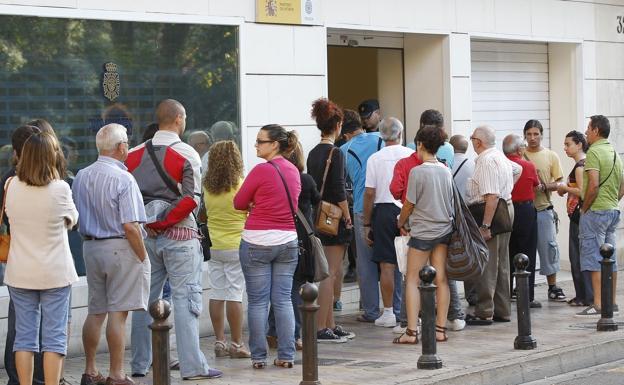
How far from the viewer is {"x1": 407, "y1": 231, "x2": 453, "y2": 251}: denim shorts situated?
1048cm

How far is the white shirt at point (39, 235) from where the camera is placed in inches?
316

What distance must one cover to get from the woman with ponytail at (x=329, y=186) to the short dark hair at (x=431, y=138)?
0.83 meters

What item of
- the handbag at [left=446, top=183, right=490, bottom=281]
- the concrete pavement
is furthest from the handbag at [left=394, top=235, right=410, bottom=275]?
the concrete pavement

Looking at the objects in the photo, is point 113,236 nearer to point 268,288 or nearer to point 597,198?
point 268,288

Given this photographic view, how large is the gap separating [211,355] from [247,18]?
3.48 meters

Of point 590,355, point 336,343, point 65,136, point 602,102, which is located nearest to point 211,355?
point 336,343

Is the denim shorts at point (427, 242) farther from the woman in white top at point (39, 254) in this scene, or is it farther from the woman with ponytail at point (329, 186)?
the woman in white top at point (39, 254)

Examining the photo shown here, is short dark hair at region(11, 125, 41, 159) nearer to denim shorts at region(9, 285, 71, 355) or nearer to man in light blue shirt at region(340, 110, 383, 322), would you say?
denim shorts at region(9, 285, 71, 355)

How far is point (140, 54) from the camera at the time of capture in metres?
11.3

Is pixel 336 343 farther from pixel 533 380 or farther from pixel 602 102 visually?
pixel 602 102

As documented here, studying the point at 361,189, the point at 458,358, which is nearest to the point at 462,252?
the point at 458,358

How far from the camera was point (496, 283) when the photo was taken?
12.0 metres

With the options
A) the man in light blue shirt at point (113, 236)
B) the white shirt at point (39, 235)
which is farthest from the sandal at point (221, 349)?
the white shirt at point (39, 235)

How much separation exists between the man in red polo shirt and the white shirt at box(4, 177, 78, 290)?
5661 mm
